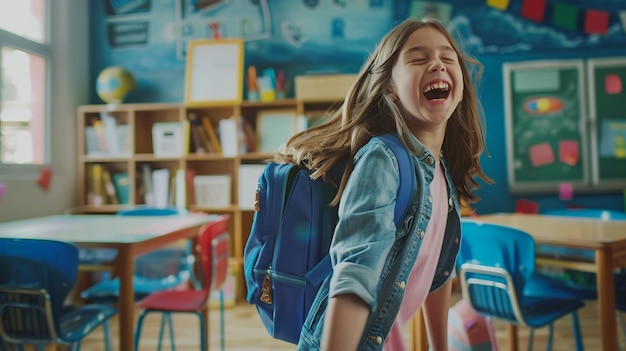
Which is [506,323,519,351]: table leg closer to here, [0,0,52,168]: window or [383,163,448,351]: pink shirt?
[383,163,448,351]: pink shirt

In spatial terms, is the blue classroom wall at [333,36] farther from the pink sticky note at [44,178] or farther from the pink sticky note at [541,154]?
the pink sticky note at [44,178]

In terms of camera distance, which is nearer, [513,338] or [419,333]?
[419,333]

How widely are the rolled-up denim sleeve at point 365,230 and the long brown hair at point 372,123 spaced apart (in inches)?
3.1

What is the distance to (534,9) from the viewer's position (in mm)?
4199

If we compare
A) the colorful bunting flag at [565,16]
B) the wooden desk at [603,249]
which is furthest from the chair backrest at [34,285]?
the colorful bunting flag at [565,16]

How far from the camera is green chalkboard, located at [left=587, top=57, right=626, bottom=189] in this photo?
4.07 metres

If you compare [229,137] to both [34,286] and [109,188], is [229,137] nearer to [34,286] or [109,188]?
[109,188]

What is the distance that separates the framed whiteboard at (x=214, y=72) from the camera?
4074mm

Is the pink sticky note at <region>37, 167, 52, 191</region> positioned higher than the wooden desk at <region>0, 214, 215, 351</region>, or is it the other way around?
the pink sticky note at <region>37, 167, 52, 191</region>

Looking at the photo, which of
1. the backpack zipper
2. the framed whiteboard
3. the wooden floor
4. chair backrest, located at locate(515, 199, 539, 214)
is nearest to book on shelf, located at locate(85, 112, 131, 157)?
the framed whiteboard

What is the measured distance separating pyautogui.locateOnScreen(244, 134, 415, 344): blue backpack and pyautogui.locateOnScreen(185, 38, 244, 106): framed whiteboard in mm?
3251

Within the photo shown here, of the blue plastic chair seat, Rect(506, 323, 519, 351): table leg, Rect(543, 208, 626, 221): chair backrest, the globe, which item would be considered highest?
the globe

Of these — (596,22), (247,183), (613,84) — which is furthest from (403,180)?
(596,22)

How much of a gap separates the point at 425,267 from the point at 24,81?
3881 millimetres
